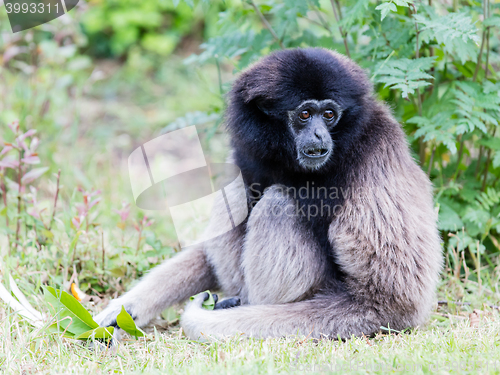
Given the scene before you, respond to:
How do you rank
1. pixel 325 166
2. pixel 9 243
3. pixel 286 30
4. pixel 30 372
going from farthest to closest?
pixel 286 30, pixel 9 243, pixel 325 166, pixel 30 372

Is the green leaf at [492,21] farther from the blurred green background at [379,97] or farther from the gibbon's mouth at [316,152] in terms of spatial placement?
the gibbon's mouth at [316,152]

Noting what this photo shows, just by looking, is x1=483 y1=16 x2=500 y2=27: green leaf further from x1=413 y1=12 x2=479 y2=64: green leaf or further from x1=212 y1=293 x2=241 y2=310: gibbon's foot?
x1=212 y1=293 x2=241 y2=310: gibbon's foot

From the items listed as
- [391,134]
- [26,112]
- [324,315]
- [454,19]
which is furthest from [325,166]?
[26,112]

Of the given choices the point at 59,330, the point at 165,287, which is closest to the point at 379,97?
the point at 165,287

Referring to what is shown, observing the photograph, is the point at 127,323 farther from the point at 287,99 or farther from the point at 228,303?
the point at 287,99

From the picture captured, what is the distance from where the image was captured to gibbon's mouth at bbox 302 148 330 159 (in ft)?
12.7

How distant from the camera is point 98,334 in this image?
12.0 feet

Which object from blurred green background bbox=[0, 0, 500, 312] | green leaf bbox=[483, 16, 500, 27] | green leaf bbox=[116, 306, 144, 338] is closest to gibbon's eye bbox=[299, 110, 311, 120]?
blurred green background bbox=[0, 0, 500, 312]

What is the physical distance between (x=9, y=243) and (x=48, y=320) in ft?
5.53

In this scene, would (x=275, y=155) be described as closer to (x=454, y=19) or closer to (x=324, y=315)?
(x=324, y=315)

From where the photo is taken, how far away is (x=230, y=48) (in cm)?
519

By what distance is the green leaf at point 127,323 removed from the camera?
3730mm

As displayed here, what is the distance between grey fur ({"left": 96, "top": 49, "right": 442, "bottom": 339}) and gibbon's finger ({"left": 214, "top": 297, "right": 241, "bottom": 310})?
0.60 feet

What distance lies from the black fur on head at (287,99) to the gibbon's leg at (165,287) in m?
1.16
